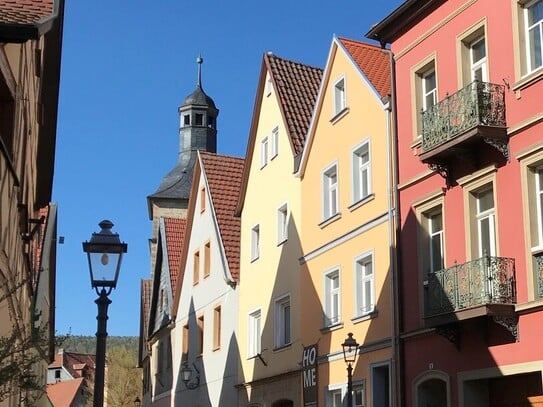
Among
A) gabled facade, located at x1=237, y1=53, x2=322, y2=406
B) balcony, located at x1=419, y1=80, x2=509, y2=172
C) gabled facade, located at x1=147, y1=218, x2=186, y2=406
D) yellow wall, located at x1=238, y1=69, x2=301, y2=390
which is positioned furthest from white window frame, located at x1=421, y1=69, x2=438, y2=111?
gabled facade, located at x1=147, y1=218, x2=186, y2=406

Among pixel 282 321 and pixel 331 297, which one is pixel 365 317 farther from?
pixel 282 321

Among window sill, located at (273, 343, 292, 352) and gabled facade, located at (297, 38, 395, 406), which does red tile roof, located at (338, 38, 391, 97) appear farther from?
window sill, located at (273, 343, 292, 352)

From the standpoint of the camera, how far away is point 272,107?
1172 inches

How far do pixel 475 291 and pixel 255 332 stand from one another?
1395 centimetres

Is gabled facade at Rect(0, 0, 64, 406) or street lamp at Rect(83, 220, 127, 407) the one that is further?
street lamp at Rect(83, 220, 127, 407)

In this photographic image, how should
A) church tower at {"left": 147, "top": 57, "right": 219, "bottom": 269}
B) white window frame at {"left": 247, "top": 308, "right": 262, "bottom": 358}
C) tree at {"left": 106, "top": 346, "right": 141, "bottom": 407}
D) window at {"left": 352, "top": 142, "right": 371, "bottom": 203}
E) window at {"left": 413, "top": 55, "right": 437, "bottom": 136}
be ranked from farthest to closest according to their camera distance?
tree at {"left": 106, "top": 346, "right": 141, "bottom": 407}, church tower at {"left": 147, "top": 57, "right": 219, "bottom": 269}, white window frame at {"left": 247, "top": 308, "right": 262, "bottom": 358}, window at {"left": 352, "top": 142, "right": 371, "bottom": 203}, window at {"left": 413, "top": 55, "right": 437, "bottom": 136}

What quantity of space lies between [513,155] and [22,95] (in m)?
8.71

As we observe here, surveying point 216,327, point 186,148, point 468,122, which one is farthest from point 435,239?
point 186,148

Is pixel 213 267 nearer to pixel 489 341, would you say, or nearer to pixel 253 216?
pixel 253 216

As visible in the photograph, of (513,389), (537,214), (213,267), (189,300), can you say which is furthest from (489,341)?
(189,300)

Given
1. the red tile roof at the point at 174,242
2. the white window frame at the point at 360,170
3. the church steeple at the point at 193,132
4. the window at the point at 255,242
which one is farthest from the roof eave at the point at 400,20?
the church steeple at the point at 193,132

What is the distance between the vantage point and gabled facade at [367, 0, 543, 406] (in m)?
16.2

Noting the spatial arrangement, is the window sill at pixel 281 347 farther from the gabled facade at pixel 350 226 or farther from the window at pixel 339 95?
the window at pixel 339 95

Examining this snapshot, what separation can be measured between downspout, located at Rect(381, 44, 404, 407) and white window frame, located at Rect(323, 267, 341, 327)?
3.21 m
